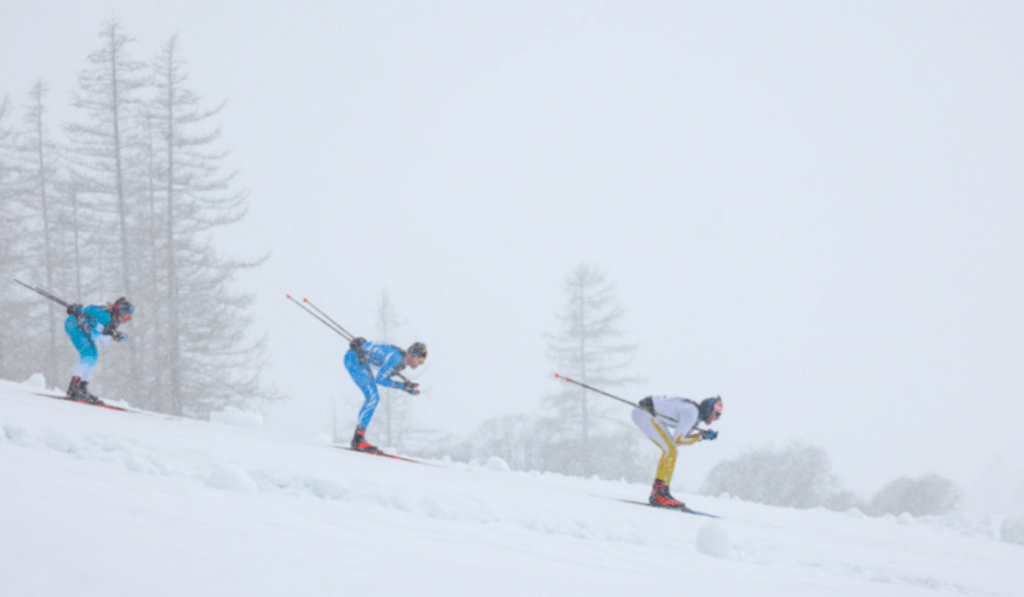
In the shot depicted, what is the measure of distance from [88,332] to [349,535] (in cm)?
859

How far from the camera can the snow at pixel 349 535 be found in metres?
3.12

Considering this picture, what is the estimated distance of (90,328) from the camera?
1102 centimetres

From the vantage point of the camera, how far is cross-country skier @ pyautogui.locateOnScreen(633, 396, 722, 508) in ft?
32.4

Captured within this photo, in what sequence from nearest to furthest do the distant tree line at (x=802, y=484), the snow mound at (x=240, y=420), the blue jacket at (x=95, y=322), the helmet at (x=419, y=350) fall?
the helmet at (x=419, y=350) → the blue jacket at (x=95, y=322) → the snow mound at (x=240, y=420) → the distant tree line at (x=802, y=484)

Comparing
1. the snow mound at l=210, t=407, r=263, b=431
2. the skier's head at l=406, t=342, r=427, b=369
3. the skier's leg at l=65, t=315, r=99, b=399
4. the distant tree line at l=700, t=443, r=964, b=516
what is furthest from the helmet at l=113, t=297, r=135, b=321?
the distant tree line at l=700, t=443, r=964, b=516

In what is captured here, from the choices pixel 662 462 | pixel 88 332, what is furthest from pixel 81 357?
pixel 662 462

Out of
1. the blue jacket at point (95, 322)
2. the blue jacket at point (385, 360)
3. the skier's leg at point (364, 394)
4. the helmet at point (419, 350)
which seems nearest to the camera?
the helmet at point (419, 350)

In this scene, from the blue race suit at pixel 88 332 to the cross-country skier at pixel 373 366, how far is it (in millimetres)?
3637

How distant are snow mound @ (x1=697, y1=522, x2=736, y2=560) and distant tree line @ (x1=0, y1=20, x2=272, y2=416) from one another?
19.2 m

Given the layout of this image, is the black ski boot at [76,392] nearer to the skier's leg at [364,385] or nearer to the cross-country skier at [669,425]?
the skier's leg at [364,385]

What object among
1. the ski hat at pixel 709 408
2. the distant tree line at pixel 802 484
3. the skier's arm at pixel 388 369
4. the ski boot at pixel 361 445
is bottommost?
the distant tree line at pixel 802 484

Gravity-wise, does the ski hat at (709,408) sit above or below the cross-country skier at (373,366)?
below

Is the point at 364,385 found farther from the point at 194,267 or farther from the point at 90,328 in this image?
the point at 194,267

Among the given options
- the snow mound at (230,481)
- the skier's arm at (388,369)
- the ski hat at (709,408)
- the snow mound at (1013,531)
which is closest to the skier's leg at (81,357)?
the skier's arm at (388,369)
